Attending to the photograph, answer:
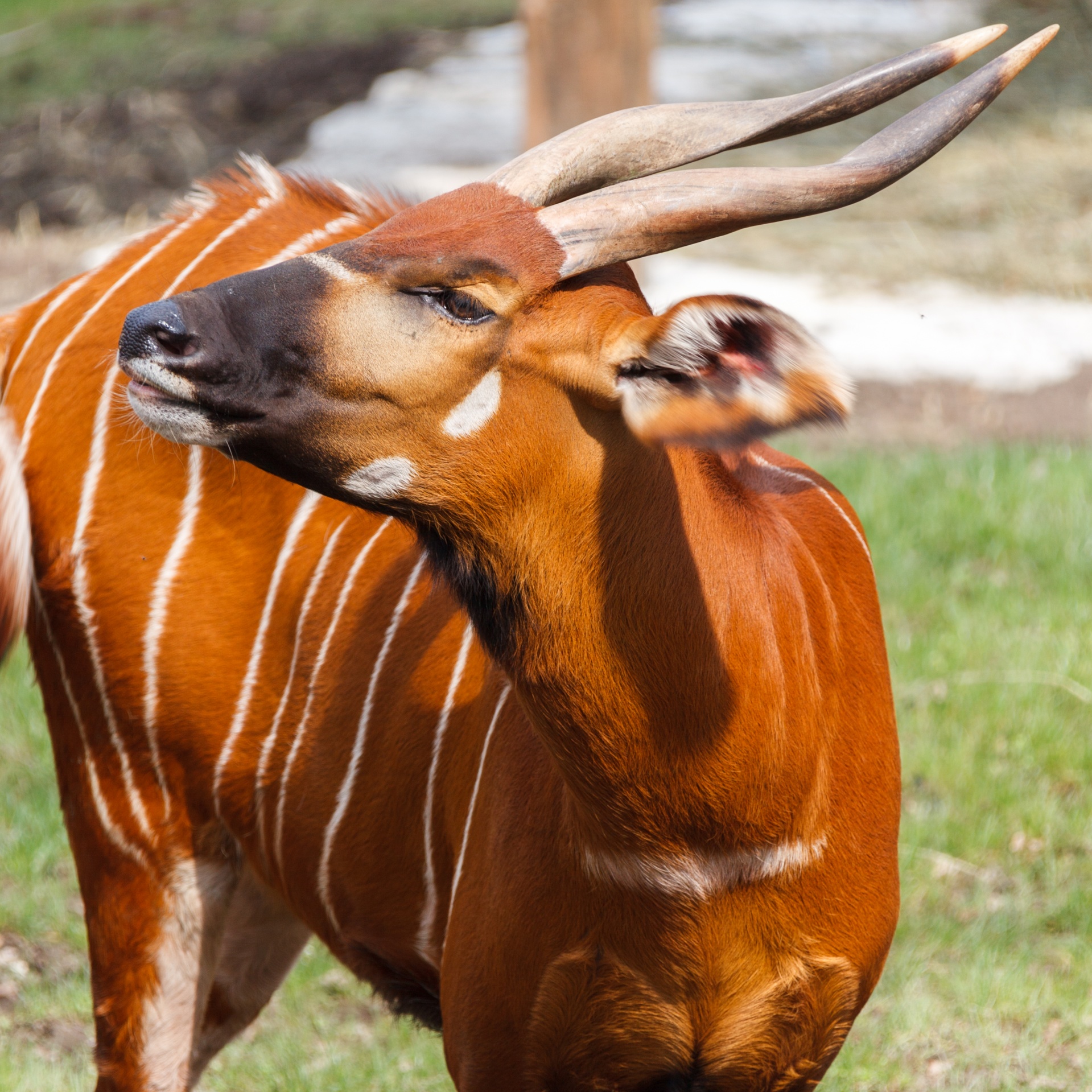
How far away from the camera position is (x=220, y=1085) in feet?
11.6

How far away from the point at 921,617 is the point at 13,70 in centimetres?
1007

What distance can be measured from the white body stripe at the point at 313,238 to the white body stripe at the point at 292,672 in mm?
508

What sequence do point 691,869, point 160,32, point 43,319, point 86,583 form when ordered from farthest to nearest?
1. point 160,32
2. point 43,319
3. point 86,583
4. point 691,869

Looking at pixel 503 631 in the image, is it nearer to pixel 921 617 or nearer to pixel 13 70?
pixel 921 617

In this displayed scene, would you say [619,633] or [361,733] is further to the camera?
[361,733]

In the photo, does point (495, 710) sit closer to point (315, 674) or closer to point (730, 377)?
point (315, 674)

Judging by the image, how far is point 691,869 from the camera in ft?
7.02

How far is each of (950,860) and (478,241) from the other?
8.86 feet

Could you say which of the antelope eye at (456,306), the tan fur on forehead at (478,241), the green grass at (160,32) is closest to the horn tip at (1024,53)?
the tan fur on forehead at (478,241)

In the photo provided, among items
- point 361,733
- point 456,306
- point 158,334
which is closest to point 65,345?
point 361,733

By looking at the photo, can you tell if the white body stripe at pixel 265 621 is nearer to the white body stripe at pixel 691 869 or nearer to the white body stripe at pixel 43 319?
the white body stripe at pixel 43 319

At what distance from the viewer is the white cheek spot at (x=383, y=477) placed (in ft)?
6.33

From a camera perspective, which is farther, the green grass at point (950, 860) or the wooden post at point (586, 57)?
the wooden post at point (586, 57)

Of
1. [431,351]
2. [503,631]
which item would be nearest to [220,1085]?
[503,631]
